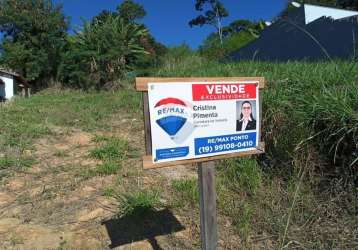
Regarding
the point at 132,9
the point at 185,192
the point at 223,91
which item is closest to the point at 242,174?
the point at 185,192

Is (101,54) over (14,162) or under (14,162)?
over

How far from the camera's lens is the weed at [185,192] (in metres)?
3.86

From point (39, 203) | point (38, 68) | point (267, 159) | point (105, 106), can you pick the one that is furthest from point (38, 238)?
point (38, 68)

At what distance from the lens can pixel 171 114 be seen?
2619 millimetres

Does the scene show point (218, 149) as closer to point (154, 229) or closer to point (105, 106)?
point (154, 229)

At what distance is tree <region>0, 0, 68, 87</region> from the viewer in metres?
30.6

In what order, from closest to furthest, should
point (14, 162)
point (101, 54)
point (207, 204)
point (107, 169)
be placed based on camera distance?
point (207, 204), point (107, 169), point (14, 162), point (101, 54)

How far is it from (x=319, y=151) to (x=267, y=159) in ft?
1.65

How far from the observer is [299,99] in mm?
4293

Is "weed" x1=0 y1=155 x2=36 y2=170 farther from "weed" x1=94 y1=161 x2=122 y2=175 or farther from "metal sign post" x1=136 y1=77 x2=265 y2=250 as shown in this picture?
"metal sign post" x1=136 y1=77 x2=265 y2=250

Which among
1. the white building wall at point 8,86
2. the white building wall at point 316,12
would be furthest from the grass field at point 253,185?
the white building wall at point 8,86

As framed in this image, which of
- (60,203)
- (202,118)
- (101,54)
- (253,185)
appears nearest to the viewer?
(202,118)

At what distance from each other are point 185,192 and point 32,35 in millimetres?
31029

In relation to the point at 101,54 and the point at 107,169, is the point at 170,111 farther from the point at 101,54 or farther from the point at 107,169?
the point at 101,54
